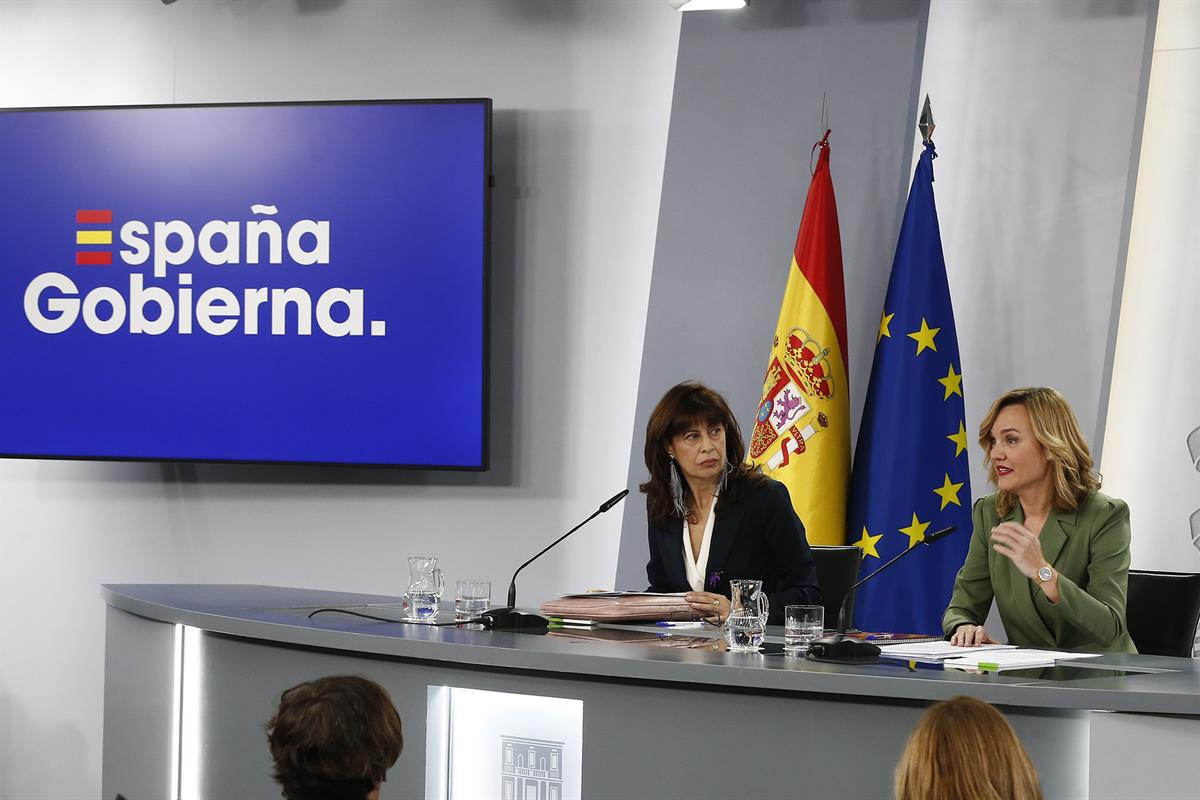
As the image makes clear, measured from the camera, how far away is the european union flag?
12.7ft

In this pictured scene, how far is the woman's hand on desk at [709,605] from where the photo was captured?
286cm

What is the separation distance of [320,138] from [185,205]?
577mm

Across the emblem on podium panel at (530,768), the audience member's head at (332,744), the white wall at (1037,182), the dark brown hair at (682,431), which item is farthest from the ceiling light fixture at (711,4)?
the audience member's head at (332,744)

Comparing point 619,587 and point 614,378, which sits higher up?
point 614,378

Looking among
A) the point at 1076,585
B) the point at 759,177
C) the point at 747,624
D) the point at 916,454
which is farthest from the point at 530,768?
the point at 759,177

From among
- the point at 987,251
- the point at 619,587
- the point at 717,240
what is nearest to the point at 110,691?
the point at 619,587

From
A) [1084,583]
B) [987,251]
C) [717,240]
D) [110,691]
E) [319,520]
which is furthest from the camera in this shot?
[319,520]

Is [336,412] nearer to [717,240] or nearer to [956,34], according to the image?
[717,240]

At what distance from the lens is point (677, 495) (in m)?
3.21

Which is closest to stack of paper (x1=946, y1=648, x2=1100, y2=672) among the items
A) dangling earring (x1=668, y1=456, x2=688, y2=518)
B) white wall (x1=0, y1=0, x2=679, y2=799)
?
dangling earring (x1=668, y1=456, x2=688, y2=518)

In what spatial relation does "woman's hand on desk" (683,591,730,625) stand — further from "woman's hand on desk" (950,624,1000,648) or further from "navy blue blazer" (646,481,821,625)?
"woman's hand on desk" (950,624,1000,648)

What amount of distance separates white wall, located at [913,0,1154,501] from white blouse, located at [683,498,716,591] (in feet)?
4.60

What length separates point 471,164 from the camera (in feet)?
14.7

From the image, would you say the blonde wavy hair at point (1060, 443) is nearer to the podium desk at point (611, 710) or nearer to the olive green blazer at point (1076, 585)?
the olive green blazer at point (1076, 585)
